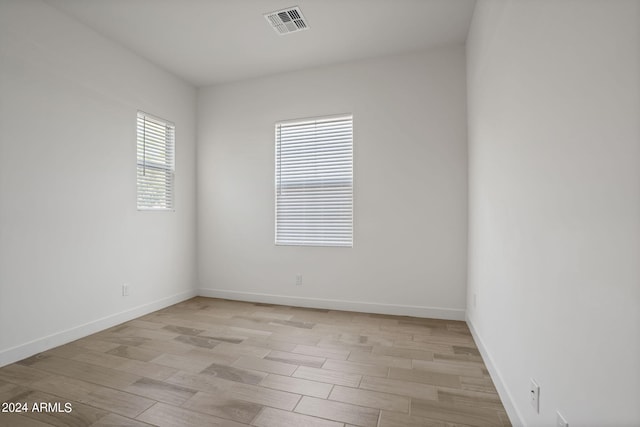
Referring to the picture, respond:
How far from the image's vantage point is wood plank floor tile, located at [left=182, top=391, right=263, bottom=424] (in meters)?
1.69

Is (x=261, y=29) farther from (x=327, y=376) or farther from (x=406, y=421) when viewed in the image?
(x=406, y=421)

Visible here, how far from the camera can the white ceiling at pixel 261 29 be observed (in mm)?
2656

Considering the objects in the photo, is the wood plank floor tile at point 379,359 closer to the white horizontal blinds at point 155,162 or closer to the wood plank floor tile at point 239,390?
the wood plank floor tile at point 239,390

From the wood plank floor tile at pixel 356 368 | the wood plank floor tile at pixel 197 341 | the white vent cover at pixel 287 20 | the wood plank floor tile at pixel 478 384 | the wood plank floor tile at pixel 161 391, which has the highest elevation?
the white vent cover at pixel 287 20

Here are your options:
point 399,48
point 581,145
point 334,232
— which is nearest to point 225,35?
point 399,48

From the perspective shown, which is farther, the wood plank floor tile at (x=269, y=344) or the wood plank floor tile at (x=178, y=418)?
the wood plank floor tile at (x=269, y=344)

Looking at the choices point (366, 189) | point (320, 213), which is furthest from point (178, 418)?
point (366, 189)

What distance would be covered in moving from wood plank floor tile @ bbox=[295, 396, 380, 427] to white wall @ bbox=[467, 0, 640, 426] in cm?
74

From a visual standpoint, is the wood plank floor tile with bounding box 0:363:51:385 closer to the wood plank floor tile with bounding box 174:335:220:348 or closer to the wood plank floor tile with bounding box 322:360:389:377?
the wood plank floor tile with bounding box 174:335:220:348

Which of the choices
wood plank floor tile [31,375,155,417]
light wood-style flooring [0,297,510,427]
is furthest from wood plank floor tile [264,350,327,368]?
wood plank floor tile [31,375,155,417]

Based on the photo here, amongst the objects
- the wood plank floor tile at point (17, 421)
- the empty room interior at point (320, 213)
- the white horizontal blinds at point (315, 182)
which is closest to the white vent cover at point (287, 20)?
the empty room interior at point (320, 213)

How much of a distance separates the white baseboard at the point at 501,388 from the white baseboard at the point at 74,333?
3.45 meters

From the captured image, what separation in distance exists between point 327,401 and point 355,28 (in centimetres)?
319

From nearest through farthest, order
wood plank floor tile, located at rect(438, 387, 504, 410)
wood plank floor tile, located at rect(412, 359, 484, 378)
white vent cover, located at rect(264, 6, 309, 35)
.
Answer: wood plank floor tile, located at rect(438, 387, 504, 410), wood plank floor tile, located at rect(412, 359, 484, 378), white vent cover, located at rect(264, 6, 309, 35)
